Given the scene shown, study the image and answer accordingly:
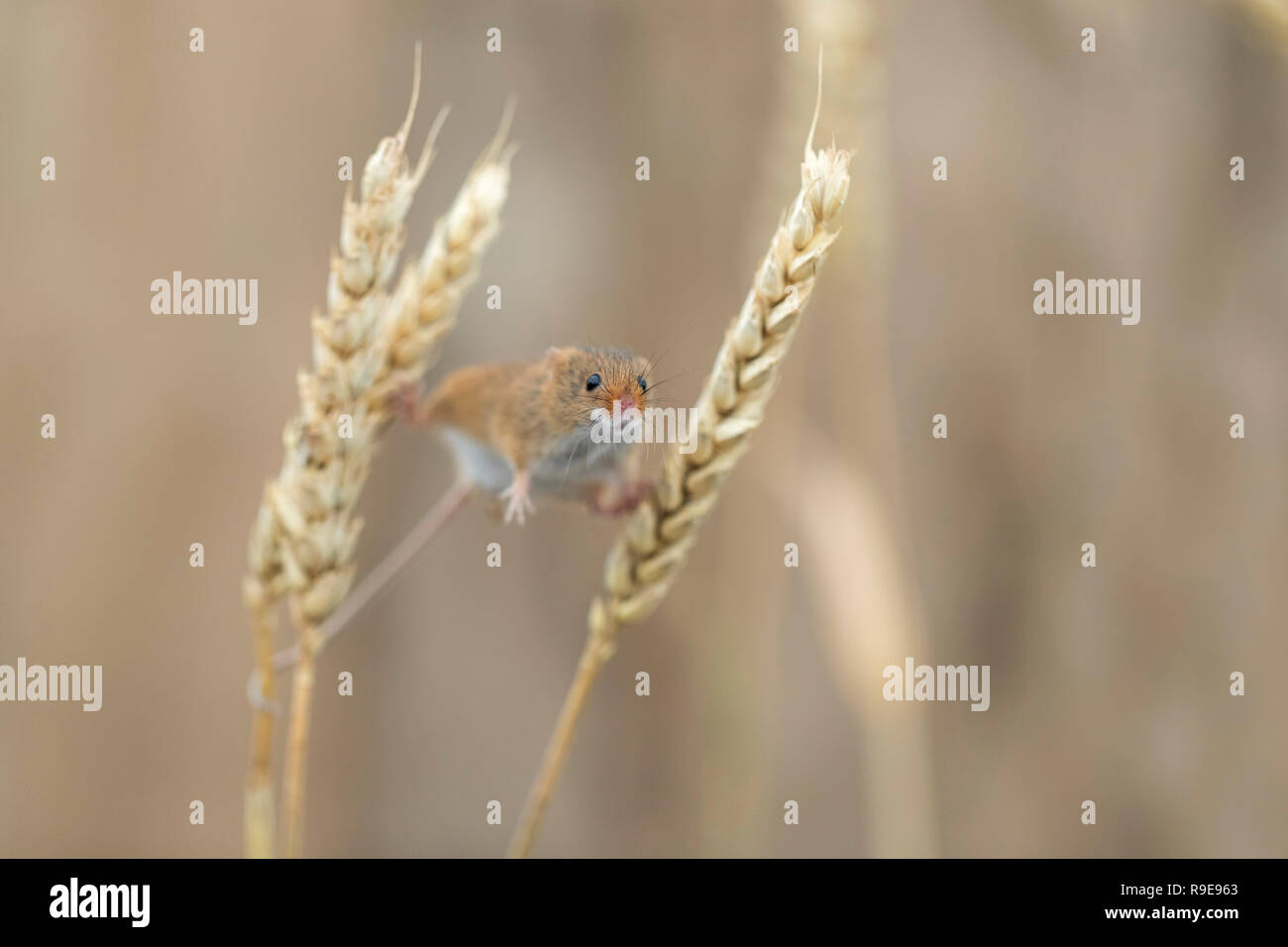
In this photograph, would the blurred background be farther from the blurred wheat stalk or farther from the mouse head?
the blurred wheat stalk

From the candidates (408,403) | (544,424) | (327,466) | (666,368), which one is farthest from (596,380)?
(666,368)

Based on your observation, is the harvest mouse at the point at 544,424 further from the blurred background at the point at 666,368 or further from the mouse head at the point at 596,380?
the blurred background at the point at 666,368

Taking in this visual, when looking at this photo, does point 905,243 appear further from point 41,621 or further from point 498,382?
point 41,621

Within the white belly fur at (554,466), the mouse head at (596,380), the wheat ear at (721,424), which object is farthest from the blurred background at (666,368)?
the wheat ear at (721,424)

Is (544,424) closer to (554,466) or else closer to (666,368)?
(554,466)

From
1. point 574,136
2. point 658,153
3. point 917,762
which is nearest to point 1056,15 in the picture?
point 658,153

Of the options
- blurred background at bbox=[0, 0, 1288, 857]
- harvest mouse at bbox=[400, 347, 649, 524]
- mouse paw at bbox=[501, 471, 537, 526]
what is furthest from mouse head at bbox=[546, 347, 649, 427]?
blurred background at bbox=[0, 0, 1288, 857]

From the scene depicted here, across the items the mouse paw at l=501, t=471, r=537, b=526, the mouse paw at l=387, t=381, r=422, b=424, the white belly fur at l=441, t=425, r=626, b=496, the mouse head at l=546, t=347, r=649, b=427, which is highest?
the mouse paw at l=387, t=381, r=422, b=424
